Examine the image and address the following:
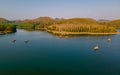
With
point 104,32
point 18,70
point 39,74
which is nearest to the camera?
point 39,74

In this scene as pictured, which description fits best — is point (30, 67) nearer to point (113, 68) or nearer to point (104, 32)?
point (113, 68)

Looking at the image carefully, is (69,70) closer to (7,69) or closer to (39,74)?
(39,74)

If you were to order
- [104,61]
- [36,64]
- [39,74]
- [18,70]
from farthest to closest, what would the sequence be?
[104,61] < [36,64] < [18,70] < [39,74]

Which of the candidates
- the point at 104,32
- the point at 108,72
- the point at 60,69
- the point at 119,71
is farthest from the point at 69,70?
the point at 104,32

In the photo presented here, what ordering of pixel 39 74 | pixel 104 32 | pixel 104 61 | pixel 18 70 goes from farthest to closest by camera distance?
pixel 104 32
pixel 104 61
pixel 18 70
pixel 39 74

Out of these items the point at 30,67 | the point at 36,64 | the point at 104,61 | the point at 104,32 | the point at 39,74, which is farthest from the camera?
the point at 104,32

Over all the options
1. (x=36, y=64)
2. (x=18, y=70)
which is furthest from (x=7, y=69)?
(x=36, y=64)

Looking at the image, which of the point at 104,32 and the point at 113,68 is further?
the point at 104,32

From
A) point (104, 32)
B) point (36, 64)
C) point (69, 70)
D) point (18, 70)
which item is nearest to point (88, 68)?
point (69, 70)

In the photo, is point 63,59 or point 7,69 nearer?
point 7,69
